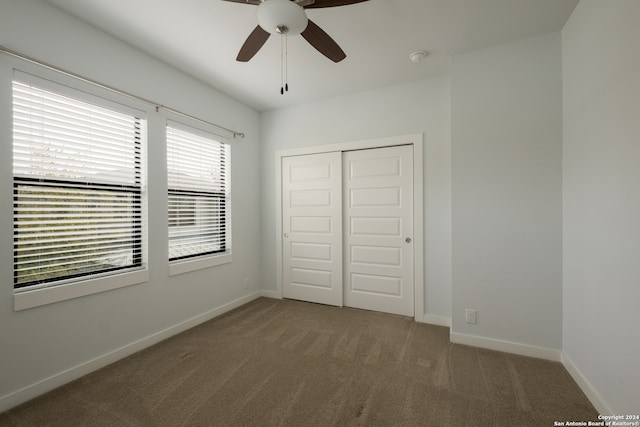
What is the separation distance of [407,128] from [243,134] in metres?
2.12

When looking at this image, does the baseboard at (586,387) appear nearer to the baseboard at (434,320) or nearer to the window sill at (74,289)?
the baseboard at (434,320)

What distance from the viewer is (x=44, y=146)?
1.92m

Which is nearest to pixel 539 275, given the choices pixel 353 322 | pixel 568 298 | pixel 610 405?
pixel 568 298

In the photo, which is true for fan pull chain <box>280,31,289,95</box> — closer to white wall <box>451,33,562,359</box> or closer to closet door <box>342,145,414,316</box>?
closet door <box>342,145,414,316</box>

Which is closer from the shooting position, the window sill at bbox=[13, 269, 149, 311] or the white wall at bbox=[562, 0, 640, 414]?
the white wall at bbox=[562, 0, 640, 414]

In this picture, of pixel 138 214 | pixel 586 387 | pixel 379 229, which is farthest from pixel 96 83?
pixel 586 387

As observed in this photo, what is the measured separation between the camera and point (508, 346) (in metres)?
2.40

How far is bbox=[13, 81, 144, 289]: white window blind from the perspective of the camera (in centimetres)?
183

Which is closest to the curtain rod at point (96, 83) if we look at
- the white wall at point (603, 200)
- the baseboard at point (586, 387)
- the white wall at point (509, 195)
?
the white wall at point (509, 195)

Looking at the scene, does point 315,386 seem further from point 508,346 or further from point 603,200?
point 603,200

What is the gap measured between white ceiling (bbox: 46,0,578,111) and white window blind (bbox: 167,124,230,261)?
2.55ft

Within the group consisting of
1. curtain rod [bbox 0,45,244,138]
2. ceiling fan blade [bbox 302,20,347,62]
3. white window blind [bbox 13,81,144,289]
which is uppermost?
ceiling fan blade [bbox 302,20,347,62]

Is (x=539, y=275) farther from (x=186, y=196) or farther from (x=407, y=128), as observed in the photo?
(x=186, y=196)

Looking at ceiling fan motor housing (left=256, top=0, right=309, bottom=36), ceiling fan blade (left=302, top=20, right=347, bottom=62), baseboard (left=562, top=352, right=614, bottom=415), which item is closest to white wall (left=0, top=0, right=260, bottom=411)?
ceiling fan motor housing (left=256, top=0, right=309, bottom=36)
